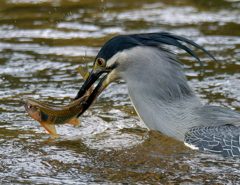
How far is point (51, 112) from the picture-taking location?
218 inches

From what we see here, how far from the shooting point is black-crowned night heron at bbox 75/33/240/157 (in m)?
5.91

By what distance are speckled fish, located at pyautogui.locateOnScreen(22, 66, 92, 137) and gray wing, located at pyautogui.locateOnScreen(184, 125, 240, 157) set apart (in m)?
1.28

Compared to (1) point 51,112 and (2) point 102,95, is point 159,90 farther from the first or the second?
(2) point 102,95

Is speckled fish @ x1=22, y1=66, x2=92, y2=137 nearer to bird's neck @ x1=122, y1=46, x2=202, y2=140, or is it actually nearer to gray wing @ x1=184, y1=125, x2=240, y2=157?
bird's neck @ x1=122, y1=46, x2=202, y2=140

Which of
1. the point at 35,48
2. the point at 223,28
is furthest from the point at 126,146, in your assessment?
the point at 223,28

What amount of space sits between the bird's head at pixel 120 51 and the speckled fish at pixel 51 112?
266 millimetres

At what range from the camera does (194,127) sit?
5820 millimetres

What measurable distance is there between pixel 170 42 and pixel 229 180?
5.69 ft

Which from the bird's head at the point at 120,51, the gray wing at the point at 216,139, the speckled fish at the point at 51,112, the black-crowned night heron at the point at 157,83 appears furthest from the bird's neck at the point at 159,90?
the speckled fish at the point at 51,112

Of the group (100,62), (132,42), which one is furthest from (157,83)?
(100,62)

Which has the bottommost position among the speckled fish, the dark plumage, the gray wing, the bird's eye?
the gray wing

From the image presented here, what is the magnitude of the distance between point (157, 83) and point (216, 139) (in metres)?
0.97

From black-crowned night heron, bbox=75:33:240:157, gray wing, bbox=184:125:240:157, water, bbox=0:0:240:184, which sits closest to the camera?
water, bbox=0:0:240:184

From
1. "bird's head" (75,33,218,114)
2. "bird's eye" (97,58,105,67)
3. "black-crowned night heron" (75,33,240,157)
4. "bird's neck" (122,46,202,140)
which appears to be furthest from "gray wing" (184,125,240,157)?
"bird's eye" (97,58,105,67)
